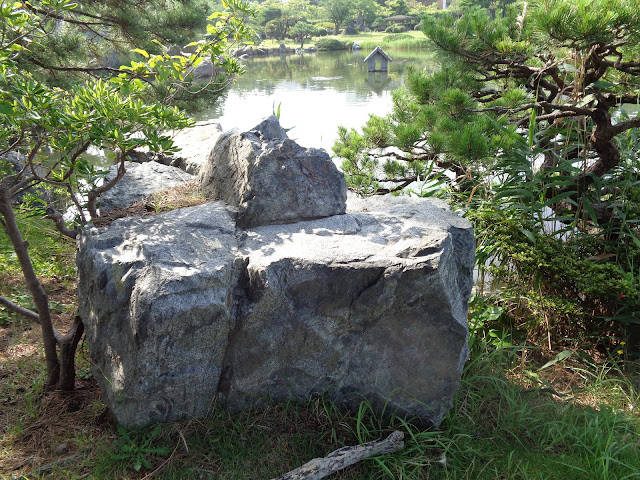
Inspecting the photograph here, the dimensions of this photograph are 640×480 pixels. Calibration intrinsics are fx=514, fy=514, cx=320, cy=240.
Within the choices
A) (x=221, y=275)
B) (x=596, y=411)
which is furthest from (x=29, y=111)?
(x=596, y=411)

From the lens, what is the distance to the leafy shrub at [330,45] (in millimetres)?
29297

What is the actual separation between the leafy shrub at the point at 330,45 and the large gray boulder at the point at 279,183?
28723mm

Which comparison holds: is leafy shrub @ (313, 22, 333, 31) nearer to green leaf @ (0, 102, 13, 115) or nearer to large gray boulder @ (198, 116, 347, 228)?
large gray boulder @ (198, 116, 347, 228)

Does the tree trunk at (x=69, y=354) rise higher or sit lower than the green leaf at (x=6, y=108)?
lower

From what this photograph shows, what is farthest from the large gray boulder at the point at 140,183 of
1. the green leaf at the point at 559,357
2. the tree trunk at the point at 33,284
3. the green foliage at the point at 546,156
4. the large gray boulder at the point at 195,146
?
the green leaf at the point at 559,357

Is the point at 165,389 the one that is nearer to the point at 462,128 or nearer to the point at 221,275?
the point at 221,275

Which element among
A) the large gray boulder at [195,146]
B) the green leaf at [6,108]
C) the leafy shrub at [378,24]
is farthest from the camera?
the leafy shrub at [378,24]

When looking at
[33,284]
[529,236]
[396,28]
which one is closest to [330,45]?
[396,28]

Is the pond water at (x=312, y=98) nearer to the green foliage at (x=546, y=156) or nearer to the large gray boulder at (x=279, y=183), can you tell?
the large gray boulder at (x=279, y=183)

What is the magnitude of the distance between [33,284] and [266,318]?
1.08 metres

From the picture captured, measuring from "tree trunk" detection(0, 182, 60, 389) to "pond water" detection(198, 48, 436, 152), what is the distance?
1231 mm

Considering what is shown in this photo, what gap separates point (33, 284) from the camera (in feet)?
7.49

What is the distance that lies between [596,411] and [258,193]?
1.96m

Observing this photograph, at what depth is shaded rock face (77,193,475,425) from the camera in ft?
6.47
